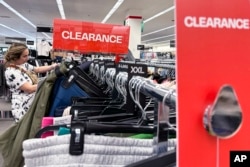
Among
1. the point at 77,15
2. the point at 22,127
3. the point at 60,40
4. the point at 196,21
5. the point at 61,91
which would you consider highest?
the point at 77,15

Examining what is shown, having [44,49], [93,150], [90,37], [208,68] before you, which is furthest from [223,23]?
[44,49]

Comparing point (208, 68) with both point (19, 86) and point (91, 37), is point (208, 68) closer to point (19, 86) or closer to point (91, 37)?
point (19, 86)

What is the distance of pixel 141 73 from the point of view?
1037 millimetres

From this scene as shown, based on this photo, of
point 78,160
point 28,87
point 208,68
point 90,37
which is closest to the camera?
point 208,68

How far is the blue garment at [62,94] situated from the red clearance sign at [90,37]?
149 cm

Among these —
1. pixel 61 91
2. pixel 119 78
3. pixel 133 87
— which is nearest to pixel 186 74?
pixel 133 87

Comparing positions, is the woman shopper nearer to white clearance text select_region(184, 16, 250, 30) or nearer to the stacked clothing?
the stacked clothing

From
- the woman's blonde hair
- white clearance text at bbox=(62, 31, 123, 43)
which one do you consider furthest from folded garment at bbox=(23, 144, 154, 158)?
white clearance text at bbox=(62, 31, 123, 43)

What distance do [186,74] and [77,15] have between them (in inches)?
451

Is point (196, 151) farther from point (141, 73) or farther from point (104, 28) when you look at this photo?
point (104, 28)

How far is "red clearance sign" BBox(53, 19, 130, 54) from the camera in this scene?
2957mm

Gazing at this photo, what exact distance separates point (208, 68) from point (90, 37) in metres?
2.67

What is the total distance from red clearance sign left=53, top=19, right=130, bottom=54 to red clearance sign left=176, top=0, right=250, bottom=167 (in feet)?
8.21

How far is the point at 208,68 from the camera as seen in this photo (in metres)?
0.40
